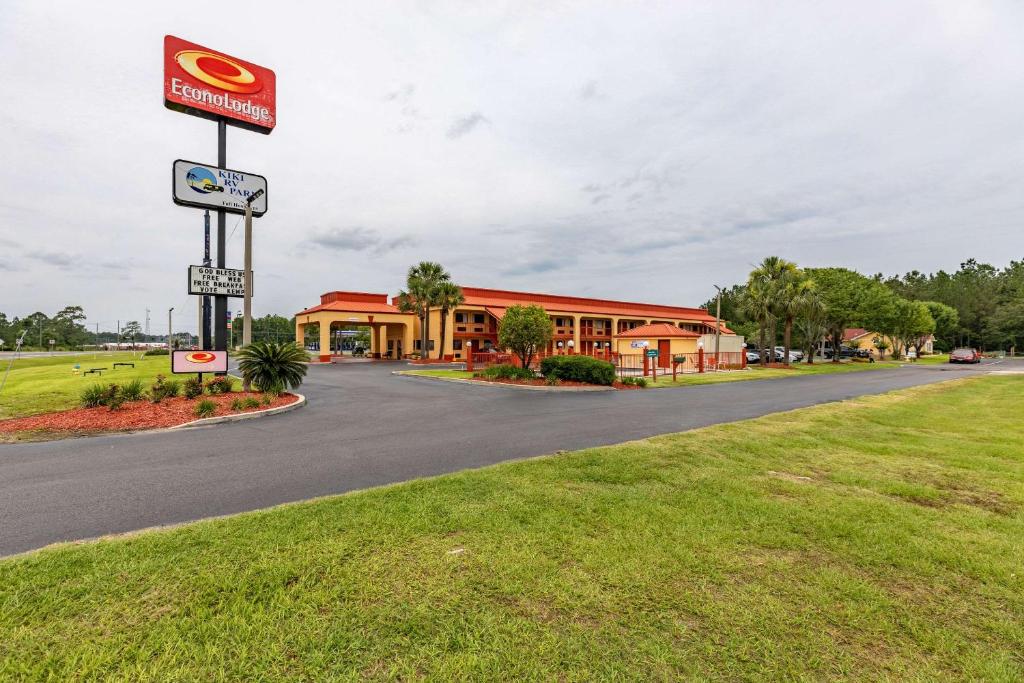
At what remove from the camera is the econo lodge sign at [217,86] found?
16.4 m

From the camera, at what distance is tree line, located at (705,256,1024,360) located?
128 feet

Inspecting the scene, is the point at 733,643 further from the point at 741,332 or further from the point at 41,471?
the point at 741,332

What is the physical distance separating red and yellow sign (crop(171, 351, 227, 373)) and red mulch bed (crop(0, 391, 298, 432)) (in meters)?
2.28

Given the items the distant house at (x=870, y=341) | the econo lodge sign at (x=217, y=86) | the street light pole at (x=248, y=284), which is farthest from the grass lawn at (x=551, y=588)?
the distant house at (x=870, y=341)

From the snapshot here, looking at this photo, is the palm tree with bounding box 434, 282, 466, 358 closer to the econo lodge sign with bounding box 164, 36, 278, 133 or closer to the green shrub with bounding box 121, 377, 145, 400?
the econo lodge sign with bounding box 164, 36, 278, 133

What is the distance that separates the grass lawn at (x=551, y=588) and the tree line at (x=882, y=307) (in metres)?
38.2

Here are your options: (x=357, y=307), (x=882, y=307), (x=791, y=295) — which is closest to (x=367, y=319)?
(x=357, y=307)

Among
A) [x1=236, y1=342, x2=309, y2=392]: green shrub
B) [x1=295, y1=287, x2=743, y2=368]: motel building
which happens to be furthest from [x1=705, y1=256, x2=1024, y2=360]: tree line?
[x1=236, y1=342, x2=309, y2=392]: green shrub

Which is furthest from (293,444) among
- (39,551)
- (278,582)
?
Answer: (278,582)

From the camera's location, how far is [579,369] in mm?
20234

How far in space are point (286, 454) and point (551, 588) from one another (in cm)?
582

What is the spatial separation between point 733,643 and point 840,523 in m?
2.47

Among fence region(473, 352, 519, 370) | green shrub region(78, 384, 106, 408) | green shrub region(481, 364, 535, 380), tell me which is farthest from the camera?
fence region(473, 352, 519, 370)

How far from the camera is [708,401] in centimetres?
1470
